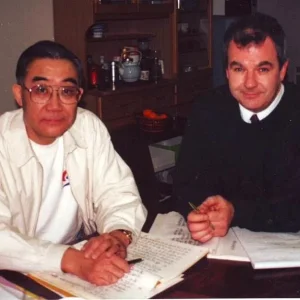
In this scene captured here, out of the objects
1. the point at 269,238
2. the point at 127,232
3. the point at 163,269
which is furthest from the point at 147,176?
the point at 163,269

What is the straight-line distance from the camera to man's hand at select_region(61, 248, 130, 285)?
1.25 m

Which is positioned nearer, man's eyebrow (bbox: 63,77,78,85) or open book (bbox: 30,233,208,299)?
open book (bbox: 30,233,208,299)

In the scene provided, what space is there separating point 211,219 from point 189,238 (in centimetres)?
9

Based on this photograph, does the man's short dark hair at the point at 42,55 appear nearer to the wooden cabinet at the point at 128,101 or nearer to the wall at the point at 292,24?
the wooden cabinet at the point at 128,101

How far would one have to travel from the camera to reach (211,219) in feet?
5.05

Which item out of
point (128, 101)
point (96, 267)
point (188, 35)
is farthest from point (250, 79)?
point (188, 35)

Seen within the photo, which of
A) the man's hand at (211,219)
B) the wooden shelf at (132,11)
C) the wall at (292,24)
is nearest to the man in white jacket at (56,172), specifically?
the man's hand at (211,219)

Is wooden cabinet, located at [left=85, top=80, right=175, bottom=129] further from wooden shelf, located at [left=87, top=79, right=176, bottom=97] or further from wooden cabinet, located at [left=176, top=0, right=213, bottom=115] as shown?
wooden cabinet, located at [left=176, top=0, right=213, bottom=115]

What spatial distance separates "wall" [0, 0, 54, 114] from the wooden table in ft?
7.57

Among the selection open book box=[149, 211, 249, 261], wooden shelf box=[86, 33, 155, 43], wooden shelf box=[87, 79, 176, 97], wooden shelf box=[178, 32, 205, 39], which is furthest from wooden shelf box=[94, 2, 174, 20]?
open book box=[149, 211, 249, 261]

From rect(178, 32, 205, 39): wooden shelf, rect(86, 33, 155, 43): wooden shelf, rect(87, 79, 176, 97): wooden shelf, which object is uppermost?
rect(86, 33, 155, 43): wooden shelf

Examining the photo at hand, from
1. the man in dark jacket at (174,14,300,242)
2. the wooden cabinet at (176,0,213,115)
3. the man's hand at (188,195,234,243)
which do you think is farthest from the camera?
the wooden cabinet at (176,0,213,115)

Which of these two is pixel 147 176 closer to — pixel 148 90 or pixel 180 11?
pixel 148 90

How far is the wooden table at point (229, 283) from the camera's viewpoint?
119cm
